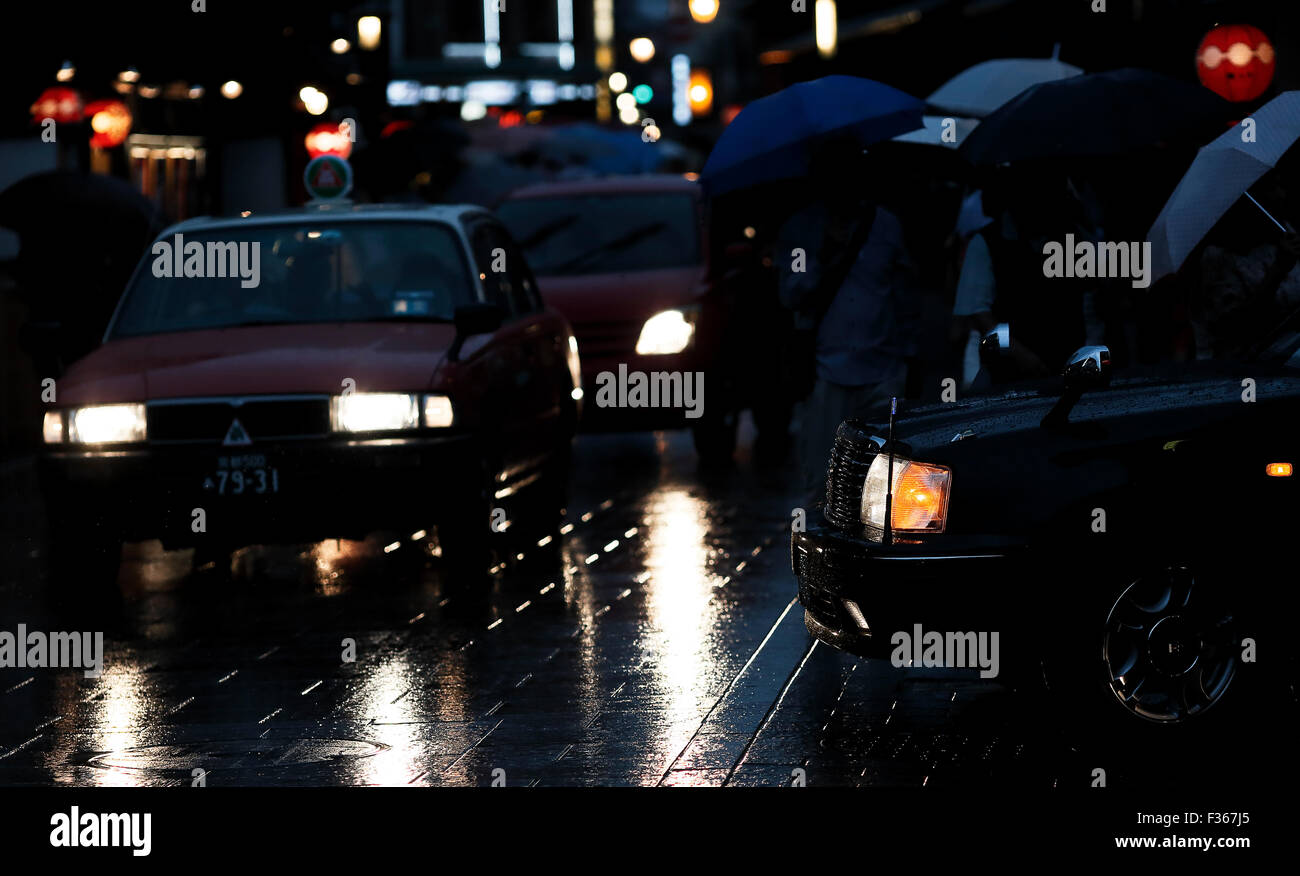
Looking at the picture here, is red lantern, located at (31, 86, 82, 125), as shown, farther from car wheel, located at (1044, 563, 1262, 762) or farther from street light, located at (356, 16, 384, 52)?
car wheel, located at (1044, 563, 1262, 762)

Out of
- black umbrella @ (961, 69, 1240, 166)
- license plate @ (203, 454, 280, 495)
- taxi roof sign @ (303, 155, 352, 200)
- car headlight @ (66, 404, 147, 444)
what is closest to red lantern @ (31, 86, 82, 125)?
taxi roof sign @ (303, 155, 352, 200)

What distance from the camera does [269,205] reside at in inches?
1190

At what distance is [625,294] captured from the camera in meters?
15.5

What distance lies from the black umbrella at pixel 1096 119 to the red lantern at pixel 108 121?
1340 centimetres

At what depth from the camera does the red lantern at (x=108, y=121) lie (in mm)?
21203

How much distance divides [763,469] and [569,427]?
304cm

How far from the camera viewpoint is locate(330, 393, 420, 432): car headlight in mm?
9812

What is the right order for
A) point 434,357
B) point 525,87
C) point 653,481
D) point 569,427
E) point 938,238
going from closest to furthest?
point 434,357
point 569,427
point 653,481
point 938,238
point 525,87

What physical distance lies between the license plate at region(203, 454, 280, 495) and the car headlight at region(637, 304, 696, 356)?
579 centimetres

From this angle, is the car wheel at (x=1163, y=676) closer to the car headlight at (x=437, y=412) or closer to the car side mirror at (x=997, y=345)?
the car side mirror at (x=997, y=345)

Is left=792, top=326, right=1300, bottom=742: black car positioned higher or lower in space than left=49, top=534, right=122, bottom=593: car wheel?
higher

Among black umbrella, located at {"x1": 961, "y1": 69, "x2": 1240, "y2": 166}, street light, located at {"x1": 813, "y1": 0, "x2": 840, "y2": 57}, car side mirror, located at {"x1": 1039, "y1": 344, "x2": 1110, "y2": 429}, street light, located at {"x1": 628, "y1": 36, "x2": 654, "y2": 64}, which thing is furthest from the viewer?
street light, located at {"x1": 813, "y1": 0, "x2": 840, "y2": 57}
